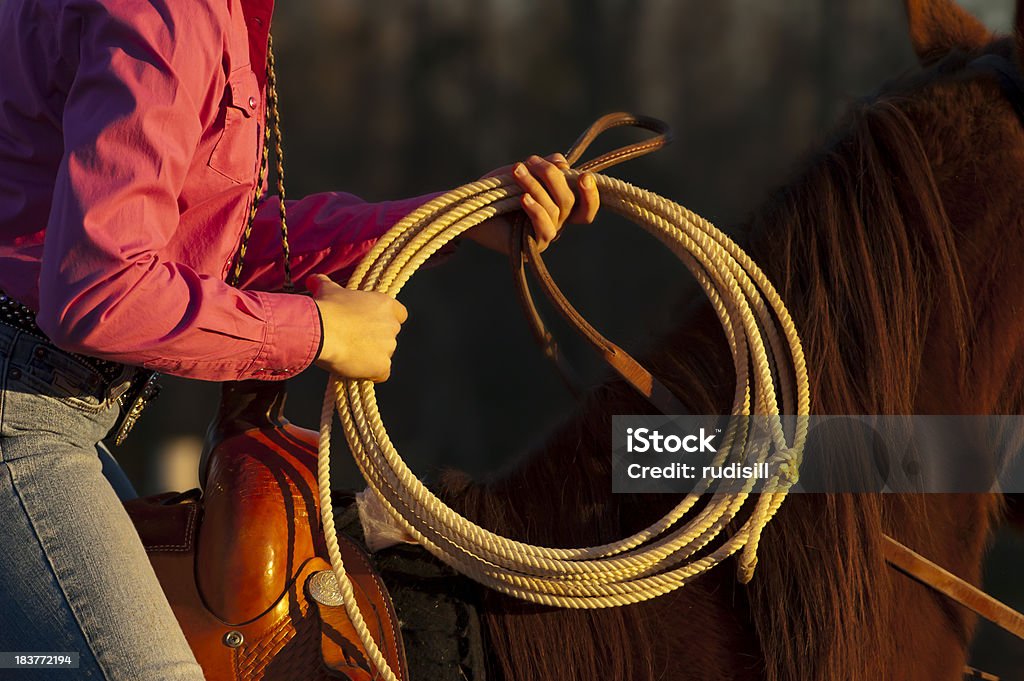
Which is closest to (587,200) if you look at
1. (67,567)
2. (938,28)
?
(938,28)

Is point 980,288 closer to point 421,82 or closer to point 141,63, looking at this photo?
point 141,63

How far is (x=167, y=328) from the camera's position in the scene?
4.30ft

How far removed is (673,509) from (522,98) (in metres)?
9.16

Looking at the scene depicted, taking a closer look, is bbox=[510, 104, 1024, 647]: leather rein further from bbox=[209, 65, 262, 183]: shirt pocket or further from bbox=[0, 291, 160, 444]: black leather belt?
bbox=[0, 291, 160, 444]: black leather belt

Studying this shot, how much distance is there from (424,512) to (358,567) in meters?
0.13

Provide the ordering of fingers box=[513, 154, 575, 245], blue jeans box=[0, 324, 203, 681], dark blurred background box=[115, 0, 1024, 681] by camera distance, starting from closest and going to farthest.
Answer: blue jeans box=[0, 324, 203, 681] → fingers box=[513, 154, 575, 245] → dark blurred background box=[115, 0, 1024, 681]

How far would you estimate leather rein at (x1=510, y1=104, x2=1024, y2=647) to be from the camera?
1.57 meters

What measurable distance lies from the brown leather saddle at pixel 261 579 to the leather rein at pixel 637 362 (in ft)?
1.51

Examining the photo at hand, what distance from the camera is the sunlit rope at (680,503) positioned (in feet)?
5.03

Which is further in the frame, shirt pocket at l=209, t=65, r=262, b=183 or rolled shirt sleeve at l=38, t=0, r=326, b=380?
shirt pocket at l=209, t=65, r=262, b=183

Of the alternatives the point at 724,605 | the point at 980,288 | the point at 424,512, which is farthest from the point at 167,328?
the point at 980,288

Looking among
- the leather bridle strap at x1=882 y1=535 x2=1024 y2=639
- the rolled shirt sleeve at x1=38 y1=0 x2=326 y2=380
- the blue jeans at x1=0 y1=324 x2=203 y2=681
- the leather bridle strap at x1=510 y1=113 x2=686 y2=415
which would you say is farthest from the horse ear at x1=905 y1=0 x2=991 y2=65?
the blue jeans at x1=0 y1=324 x2=203 y2=681

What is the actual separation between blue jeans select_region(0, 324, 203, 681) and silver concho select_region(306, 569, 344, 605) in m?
0.19

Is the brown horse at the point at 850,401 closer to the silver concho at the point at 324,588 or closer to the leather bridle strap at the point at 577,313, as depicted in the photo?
the leather bridle strap at the point at 577,313
